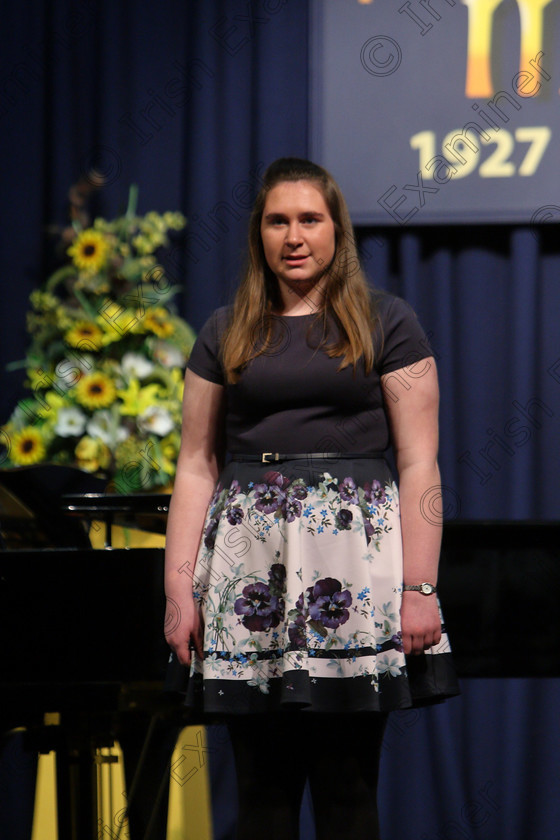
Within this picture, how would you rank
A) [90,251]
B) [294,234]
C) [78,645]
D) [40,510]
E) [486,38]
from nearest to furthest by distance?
[294,234] → [78,645] → [40,510] → [90,251] → [486,38]

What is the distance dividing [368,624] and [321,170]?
65cm

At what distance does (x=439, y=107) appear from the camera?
7.90 feet

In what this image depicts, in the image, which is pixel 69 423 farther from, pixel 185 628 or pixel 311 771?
pixel 311 771

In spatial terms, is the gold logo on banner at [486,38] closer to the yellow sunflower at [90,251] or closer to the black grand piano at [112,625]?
the yellow sunflower at [90,251]

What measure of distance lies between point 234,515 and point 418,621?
0.93ft

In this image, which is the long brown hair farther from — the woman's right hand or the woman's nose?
the woman's right hand

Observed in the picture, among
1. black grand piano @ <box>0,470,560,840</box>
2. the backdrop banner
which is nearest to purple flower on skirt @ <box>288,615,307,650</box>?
black grand piano @ <box>0,470,560,840</box>

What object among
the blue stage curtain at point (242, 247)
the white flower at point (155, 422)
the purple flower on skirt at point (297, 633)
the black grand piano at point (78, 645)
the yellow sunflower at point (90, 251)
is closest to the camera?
the purple flower on skirt at point (297, 633)

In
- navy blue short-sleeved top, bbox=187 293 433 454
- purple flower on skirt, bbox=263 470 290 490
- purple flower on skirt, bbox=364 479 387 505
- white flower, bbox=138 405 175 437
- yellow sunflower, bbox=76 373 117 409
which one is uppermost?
yellow sunflower, bbox=76 373 117 409

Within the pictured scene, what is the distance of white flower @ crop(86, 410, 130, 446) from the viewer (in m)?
2.04

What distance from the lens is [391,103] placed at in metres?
2.43

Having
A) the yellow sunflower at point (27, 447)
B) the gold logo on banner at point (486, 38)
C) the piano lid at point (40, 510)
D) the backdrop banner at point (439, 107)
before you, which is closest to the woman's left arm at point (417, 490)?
the piano lid at point (40, 510)

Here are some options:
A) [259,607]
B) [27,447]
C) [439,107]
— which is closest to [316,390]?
[259,607]

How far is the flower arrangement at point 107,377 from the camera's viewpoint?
6.73 ft
